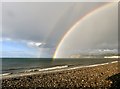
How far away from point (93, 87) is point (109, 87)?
142cm

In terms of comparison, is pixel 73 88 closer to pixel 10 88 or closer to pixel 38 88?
pixel 38 88

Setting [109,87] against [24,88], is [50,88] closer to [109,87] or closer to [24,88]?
[24,88]

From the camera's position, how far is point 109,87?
63.8ft

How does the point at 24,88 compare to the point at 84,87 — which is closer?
the point at 84,87

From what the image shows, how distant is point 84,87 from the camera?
66.9ft

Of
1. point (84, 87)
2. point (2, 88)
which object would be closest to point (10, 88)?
point (2, 88)

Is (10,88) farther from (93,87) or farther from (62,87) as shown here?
(93,87)

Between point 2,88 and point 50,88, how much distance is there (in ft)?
16.2

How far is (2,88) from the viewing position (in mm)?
22531

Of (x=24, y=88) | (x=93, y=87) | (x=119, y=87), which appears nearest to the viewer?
(x=119, y=87)

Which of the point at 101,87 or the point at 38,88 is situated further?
the point at 38,88

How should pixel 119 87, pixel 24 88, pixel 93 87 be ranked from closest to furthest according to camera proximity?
pixel 119 87
pixel 93 87
pixel 24 88

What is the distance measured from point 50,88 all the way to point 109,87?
5.30 m

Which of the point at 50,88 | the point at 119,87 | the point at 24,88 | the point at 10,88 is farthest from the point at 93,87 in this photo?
the point at 10,88
